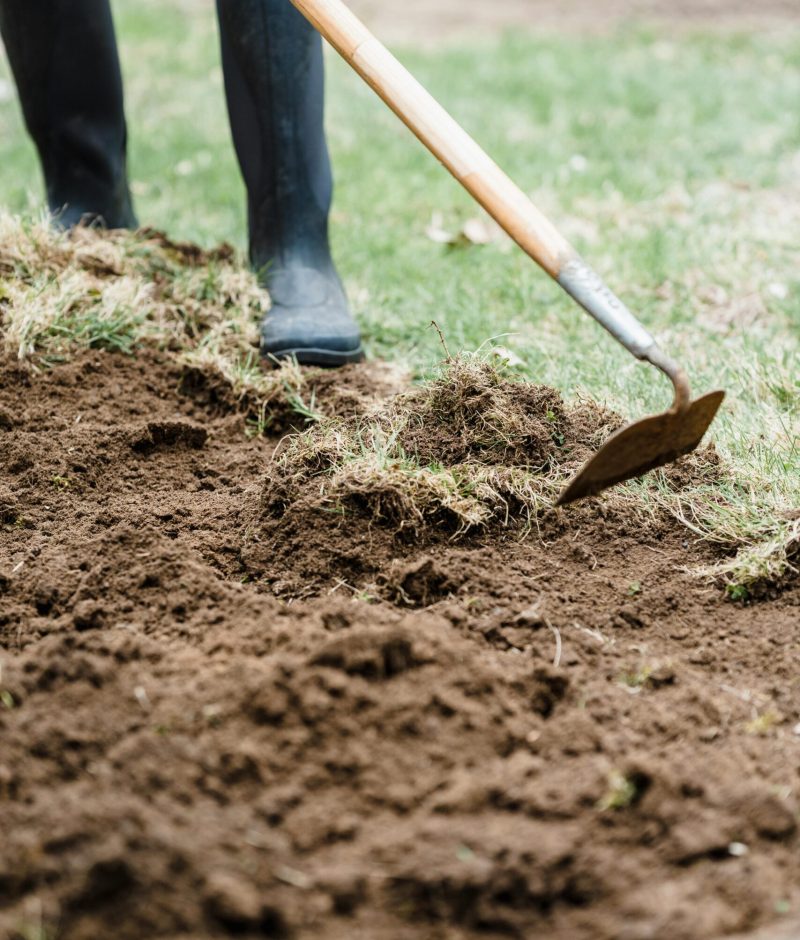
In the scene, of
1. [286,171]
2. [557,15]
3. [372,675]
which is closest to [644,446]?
[372,675]

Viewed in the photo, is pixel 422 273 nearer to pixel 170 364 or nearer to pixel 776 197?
pixel 170 364

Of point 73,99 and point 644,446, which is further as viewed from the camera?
point 73,99

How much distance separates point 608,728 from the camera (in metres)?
1.63

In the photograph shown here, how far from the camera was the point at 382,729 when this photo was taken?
1.52 metres

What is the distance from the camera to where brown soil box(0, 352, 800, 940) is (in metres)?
1.30

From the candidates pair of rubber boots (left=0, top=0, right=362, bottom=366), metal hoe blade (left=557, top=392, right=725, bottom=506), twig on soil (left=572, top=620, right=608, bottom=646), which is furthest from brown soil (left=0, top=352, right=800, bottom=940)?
pair of rubber boots (left=0, top=0, right=362, bottom=366)

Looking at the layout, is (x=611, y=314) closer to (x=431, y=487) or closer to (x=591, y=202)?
(x=431, y=487)

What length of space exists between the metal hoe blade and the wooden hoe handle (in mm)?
59

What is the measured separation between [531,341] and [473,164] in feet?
3.35

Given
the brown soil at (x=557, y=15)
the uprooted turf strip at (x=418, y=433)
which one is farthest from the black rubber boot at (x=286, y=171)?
the brown soil at (x=557, y=15)

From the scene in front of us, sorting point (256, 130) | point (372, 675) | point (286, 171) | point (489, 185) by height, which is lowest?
point (372, 675)

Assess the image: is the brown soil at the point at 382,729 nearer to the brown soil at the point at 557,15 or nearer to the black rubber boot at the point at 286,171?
the black rubber boot at the point at 286,171

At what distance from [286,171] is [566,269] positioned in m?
1.40

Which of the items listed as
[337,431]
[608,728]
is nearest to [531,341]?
[337,431]
